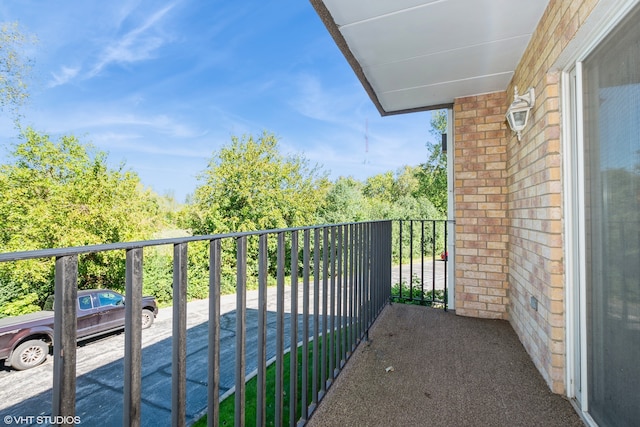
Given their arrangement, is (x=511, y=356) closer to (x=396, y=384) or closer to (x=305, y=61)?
(x=396, y=384)

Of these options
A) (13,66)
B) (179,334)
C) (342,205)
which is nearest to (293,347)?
(179,334)

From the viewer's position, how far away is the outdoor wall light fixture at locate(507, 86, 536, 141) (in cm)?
243

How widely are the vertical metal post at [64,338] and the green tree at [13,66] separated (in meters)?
14.7

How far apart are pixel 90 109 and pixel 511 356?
25.0 meters

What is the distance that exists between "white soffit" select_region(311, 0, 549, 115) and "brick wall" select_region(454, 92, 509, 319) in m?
0.29

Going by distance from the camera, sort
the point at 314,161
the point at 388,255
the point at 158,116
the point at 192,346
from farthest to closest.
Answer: the point at 158,116
the point at 314,161
the point at 192,346
the point at 388,255

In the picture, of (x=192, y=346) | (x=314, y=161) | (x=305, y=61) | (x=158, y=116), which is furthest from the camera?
(x=158, y=116)

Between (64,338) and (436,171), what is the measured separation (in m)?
13.8

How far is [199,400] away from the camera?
371 centimetres

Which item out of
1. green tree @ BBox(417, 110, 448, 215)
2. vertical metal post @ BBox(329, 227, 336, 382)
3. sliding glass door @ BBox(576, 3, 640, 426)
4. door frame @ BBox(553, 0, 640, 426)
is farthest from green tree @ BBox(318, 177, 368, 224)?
sliding glass door @ BBox(576, 3, 640, 426)

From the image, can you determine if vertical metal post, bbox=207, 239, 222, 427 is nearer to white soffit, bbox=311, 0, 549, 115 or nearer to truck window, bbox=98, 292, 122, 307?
truck window, bbox=98, 292, 122, 307

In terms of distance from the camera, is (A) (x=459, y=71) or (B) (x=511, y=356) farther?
(A) (x=459, y=71)

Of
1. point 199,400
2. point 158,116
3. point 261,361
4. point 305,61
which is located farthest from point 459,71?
point 158,116

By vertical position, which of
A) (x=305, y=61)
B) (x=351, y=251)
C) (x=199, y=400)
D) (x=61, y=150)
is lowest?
(x=199, y=400)
